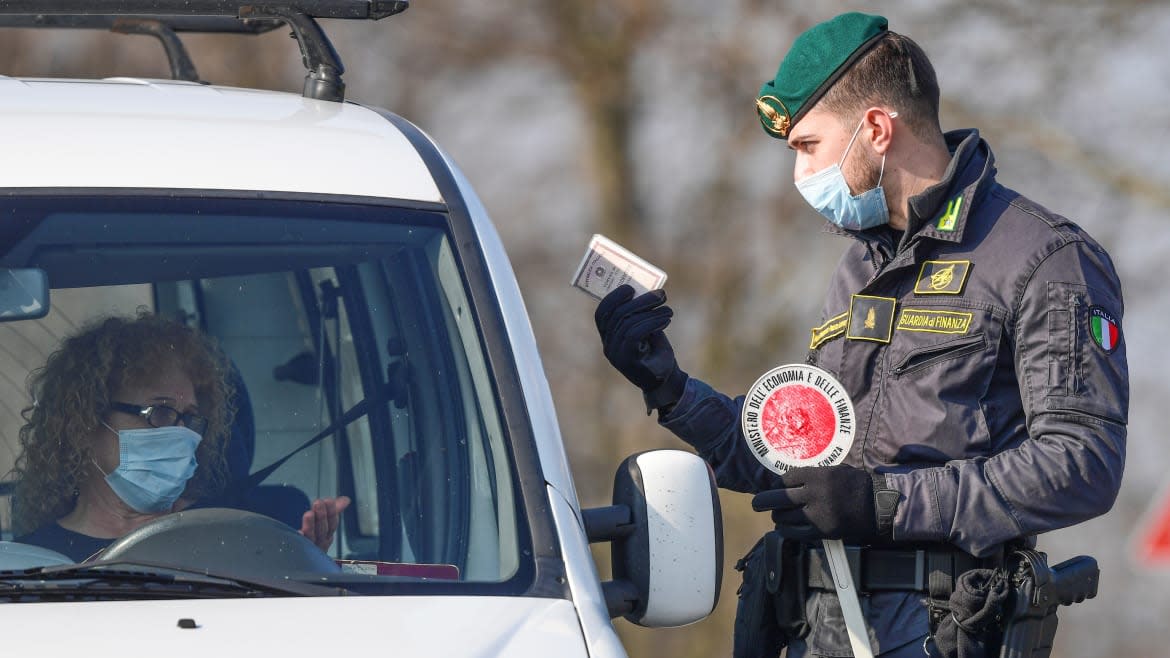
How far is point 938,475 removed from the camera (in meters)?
3.49

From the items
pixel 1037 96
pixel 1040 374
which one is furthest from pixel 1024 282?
pixel 1037 96

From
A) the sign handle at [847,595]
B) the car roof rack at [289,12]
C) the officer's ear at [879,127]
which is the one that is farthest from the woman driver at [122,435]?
the officer's ear at [879,127]

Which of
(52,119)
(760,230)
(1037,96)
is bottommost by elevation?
(760,230)

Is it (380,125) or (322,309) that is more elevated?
(380,125)

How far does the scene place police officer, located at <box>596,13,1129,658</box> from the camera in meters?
3.44

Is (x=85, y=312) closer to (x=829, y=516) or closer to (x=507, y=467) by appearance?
(x=507, y=467)

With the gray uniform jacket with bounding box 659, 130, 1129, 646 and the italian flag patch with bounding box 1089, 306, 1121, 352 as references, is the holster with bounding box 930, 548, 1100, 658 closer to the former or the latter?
the gray uniform jacket with bounding box 659, 130, 1129, 646

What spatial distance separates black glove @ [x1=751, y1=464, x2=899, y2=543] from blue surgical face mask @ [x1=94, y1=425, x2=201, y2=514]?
3.54 feet

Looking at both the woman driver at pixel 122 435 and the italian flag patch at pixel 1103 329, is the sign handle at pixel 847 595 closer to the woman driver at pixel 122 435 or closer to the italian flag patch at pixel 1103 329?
the italian flag patch at pixel 1103 329

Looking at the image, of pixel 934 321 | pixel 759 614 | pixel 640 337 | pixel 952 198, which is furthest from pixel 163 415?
pixel 952 198

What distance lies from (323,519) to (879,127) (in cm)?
139

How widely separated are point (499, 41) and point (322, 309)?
35.1ft

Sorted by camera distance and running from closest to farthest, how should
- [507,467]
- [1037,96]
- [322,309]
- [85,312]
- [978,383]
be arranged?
1. [507,467]
2. [85,312]
3. [978,383]
4. [322,309]
5. [1037,96]

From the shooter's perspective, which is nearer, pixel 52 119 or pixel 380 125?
pixel 52 119
